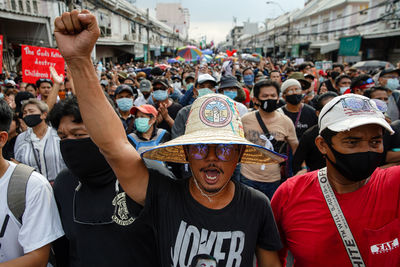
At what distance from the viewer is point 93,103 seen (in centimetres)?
115

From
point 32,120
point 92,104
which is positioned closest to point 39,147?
point 32,120

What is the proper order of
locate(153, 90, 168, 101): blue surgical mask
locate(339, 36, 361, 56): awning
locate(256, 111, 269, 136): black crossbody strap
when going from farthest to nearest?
locate(339, 36, 361, 56): awning → locate(153, 90, 168, 101): blue surgical mask → locate(256, 111, 269, 136): black crossbody strap

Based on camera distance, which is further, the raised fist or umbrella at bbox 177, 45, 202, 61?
umbrella at bbox 177, 45, 202, 61

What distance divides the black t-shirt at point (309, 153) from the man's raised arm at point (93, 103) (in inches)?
88.1

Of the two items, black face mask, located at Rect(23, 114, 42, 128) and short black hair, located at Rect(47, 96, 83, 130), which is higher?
short black hair, located at Rect(47, 96, 83, 130)

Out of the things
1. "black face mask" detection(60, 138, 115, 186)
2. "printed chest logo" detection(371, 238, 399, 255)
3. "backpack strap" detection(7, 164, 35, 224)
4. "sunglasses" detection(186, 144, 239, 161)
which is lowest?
"printed chest logo" detection(371, 238, 399, 255)

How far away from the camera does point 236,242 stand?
126 centimetres

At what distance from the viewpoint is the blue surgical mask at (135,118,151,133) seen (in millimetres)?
3461

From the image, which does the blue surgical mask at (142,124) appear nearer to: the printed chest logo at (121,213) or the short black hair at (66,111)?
the short black hair at (66,111)

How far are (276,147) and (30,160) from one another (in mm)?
2866

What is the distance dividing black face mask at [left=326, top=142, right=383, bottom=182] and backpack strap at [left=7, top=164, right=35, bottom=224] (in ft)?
6.00

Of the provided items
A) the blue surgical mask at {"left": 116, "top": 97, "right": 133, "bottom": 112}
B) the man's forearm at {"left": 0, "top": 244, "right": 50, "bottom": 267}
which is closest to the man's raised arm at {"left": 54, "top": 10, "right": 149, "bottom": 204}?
the man's forearm at {"left": 0, "top": 244, "right": 50, "bottom": 267}

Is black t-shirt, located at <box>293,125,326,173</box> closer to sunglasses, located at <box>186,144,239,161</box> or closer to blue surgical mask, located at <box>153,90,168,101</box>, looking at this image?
sunglasses, located at <box>186,144,239,161</box>

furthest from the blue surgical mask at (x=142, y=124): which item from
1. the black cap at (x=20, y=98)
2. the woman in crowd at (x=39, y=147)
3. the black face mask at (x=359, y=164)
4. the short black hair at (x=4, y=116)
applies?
the black cap at (x=20, y=98)
